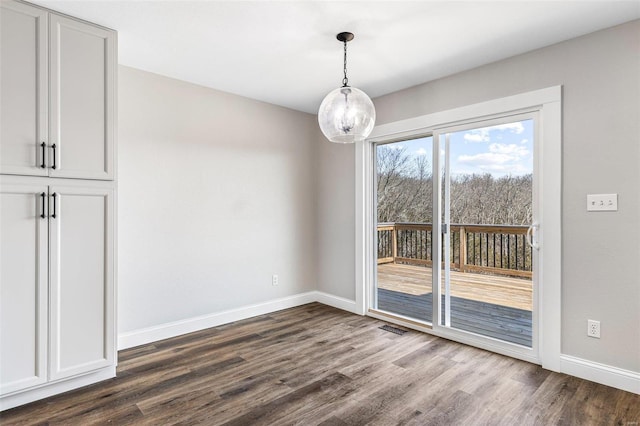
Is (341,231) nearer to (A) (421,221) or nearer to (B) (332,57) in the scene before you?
(A) (421,221)

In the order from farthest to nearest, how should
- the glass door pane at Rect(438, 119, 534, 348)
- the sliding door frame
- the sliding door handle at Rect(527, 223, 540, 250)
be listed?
the glass door pane at Rect(438, 119, 534, 348) → the sliding door handle at Rect(527, 223, 540, 250) → the sliding door frame

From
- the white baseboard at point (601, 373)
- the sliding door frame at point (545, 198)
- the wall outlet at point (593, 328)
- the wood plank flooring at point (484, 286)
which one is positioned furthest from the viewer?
the wood plank flooring at point (484, 286)

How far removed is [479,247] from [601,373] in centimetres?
123

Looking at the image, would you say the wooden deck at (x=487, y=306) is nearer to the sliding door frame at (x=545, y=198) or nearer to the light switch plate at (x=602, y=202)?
the sliding door frame at (x=545, y=198)

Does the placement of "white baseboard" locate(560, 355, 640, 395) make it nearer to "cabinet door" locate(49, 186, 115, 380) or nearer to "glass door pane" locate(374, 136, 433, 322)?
"glass door pane" locate(374, 136, 433, 322)

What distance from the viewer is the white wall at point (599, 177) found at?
2.26m

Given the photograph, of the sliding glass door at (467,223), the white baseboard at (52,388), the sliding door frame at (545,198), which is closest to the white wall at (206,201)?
the white baseboard at (52,388)

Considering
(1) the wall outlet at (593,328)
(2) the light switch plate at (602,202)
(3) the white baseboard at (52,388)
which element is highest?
(2) the light switch plate at (602,202)

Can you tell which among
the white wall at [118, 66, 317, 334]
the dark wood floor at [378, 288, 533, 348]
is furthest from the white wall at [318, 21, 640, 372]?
the white wall at [118, 66, 317, 334]

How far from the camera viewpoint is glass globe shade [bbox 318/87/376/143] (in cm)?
221

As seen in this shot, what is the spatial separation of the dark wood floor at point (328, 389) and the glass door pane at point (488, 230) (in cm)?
49

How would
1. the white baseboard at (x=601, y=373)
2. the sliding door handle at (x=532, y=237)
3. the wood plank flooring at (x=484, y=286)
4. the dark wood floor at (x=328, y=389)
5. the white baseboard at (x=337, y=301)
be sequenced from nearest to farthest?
the dark wood floor at (x=328, y=389) → the white baseboard at (x=601, y=373) → the sliding door handle at (x=532, y=237) → the wood plank flooring at (x=484, y=286) → the white baseboard at (x=337, y=301)

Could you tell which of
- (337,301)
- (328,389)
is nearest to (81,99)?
(328,389)

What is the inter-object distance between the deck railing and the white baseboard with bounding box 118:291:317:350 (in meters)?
1.58
